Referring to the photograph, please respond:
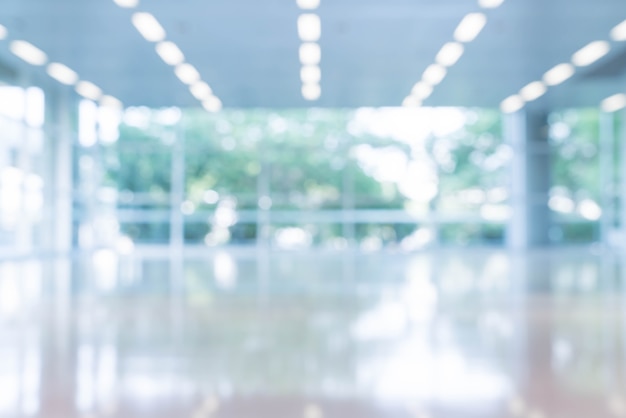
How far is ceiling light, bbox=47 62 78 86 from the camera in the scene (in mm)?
16344

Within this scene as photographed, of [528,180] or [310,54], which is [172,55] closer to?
[310,54]

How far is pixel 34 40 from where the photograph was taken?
45.6 ft

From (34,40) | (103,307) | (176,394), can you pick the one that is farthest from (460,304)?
(34,40)

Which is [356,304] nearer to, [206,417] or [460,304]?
[460,304]

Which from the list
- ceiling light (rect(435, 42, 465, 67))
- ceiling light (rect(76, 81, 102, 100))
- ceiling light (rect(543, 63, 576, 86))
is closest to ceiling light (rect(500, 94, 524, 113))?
ceiling light (rect(543, 63, 576, 86))

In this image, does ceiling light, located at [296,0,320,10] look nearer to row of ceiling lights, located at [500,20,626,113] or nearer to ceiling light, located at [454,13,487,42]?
ceiling light, located at [454,13,487,42]

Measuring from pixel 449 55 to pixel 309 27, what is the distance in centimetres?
360

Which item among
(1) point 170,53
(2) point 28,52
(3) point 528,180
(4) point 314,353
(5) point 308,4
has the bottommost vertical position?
(4) point 314,353

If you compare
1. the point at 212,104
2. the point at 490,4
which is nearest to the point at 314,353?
the point at 490,4

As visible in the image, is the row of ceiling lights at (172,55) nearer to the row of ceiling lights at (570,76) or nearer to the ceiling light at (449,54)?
the ceiling light at (449,54)

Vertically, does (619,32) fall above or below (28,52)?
below

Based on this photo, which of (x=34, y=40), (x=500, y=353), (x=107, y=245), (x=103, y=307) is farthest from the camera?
(x=107, y=245)

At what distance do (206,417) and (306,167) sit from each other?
21.8 metres

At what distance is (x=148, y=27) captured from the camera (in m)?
12.7
